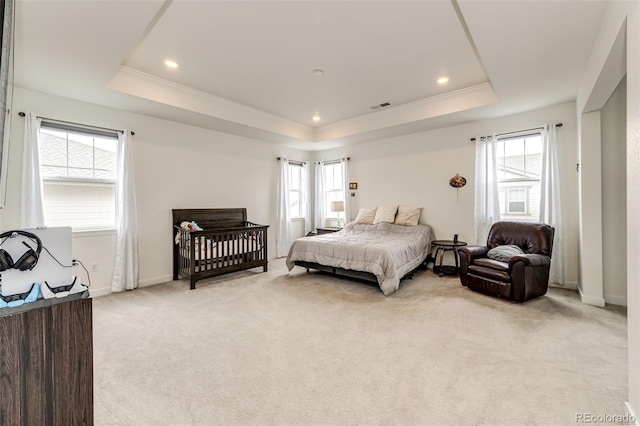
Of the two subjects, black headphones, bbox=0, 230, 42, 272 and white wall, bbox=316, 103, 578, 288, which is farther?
white wall, bbox=316, 103, 578, 288

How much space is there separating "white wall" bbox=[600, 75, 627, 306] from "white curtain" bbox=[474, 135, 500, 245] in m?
1.25

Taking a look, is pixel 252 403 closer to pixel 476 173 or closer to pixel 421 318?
pixel 421 318

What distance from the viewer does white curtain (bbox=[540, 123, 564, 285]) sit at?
13.0 ft

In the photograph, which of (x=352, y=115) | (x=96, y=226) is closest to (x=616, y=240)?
(x=352, y=115)

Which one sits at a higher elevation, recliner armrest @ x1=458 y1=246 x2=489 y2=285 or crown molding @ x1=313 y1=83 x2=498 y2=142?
crown molding @ x1=313 y1=83 x2=498 y2=142

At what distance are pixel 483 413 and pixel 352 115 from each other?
4.76 meters

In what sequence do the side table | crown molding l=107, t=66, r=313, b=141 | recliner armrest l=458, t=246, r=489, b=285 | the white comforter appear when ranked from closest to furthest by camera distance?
crown molding l=107, t=66, r=313, b=141, the white comforter, recliner armrest l=458, t=246, r=489, b=285, the side table

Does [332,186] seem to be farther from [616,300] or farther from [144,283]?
[616,300]

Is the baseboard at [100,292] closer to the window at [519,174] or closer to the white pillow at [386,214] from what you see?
the white pillow at [386,214]

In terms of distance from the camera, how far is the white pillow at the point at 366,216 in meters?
5.66

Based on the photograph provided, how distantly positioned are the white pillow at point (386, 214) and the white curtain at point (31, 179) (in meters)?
4.94

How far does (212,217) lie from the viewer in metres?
5.06

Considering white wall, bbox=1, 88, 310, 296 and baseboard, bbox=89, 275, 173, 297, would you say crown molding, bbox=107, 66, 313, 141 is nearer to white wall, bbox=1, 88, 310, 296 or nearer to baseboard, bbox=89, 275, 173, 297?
white wall, bbox=1, 88, 310, 296

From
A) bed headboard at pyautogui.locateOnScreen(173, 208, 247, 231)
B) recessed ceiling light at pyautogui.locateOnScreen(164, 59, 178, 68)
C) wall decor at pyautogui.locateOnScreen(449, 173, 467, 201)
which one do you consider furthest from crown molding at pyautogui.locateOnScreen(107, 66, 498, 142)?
bed headboard at pyautogui.locateOnScreen(173, 208, 247, 231)
